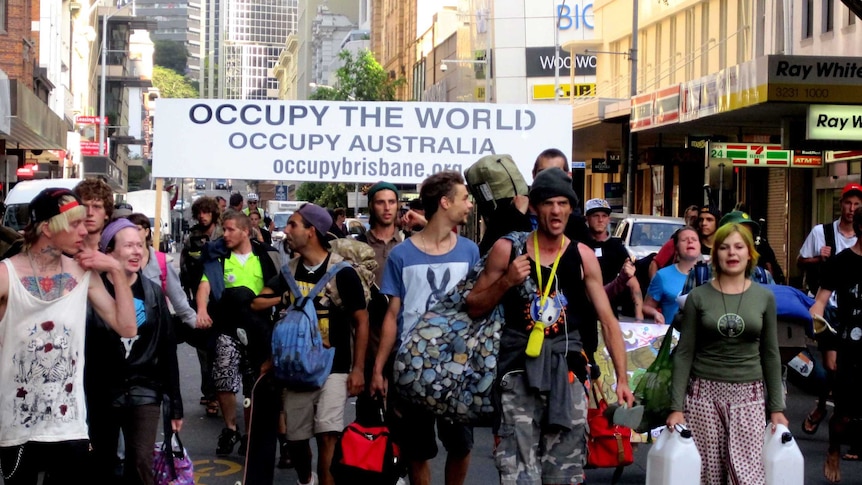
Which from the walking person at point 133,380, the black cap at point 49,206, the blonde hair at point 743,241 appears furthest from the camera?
the blonde hair at point 743,241

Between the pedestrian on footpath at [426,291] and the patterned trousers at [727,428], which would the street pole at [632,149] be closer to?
the pedestrian on footpath at [426,291]

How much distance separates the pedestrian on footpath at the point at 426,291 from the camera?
22.4 ft

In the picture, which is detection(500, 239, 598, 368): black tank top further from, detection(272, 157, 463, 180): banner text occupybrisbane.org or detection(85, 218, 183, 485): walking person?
detection(272, 157, 463, 180): banner text occupybrisbane.org

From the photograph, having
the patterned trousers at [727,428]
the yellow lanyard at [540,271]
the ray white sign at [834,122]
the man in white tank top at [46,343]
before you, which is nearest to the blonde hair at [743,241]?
the patterned trousers at [727,428]

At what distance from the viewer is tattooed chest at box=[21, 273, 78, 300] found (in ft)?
18.6

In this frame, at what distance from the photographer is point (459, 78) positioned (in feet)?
240

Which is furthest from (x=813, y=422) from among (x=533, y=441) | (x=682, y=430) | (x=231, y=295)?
(x=533, y=441)

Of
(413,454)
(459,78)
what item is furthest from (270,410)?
(459,78)

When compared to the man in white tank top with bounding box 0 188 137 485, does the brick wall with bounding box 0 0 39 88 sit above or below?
above

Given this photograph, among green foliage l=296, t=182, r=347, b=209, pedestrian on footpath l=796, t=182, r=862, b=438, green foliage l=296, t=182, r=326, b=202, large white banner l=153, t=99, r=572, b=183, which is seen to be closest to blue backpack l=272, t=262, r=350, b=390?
pedestrian on footpath l=796, t=182, r=862, b=438

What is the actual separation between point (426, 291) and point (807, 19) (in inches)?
965

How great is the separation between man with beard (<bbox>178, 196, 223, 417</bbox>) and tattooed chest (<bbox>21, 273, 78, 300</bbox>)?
2862mm

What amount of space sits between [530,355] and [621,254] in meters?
4.17

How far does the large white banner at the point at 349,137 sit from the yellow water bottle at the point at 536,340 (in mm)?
6372
